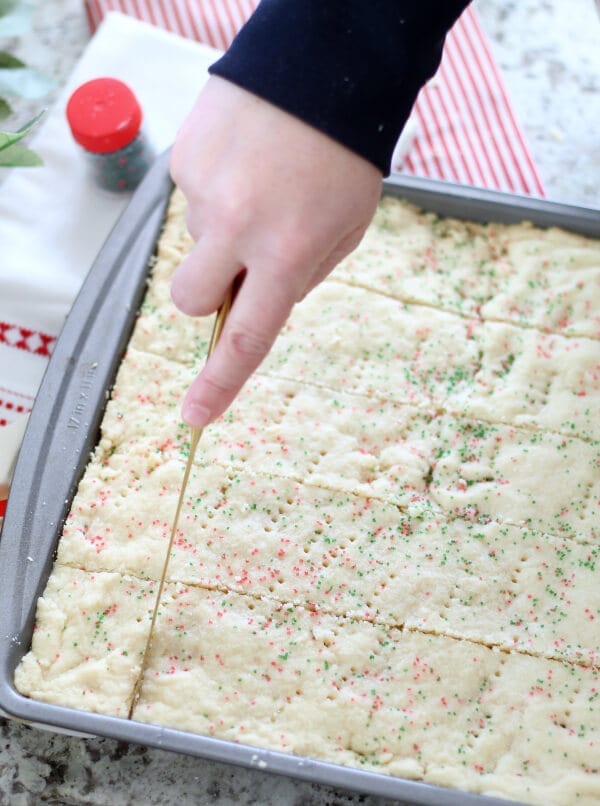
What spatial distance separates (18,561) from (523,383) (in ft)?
3.35

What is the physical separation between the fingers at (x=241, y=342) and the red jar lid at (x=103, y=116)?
102 centimetres

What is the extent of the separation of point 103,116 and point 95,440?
72cm

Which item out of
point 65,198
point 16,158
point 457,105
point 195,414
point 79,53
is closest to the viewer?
point 195,414

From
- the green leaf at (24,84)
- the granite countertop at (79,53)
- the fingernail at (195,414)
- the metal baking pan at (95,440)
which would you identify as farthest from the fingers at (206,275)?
the green leaf at (24,84)

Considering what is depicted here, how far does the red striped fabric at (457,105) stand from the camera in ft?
6.97

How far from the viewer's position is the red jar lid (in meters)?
1.82

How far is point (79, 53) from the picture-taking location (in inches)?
91.9

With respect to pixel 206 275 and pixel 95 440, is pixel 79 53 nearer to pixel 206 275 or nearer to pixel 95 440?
pixel 95 440

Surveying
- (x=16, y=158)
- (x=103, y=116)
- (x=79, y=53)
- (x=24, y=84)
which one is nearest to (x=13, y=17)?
(x=24, y=84)

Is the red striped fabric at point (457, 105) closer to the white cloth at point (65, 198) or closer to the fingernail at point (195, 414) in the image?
the white cloth at point (65, 198)

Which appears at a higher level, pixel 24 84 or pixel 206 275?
pixel 24 84

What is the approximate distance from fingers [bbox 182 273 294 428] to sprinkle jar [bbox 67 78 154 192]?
40.3 inches

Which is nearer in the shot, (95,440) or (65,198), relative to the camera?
(95,440)

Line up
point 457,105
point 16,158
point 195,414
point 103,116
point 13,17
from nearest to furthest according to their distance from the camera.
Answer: point 195,414, point 16,158, point 13,17, point 103,116, point 457,105
